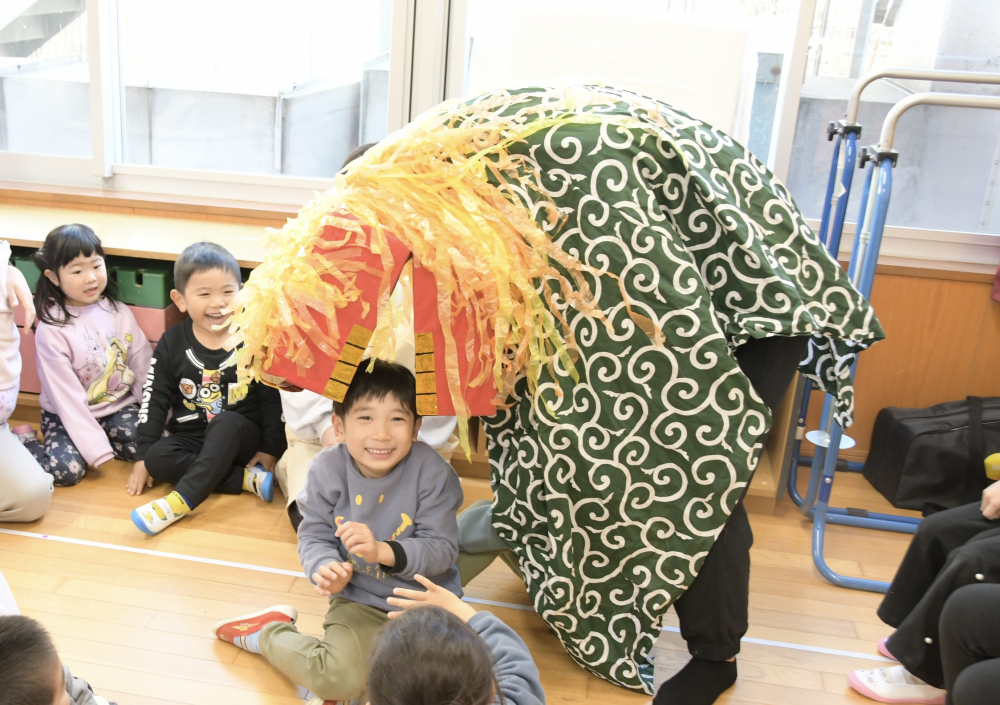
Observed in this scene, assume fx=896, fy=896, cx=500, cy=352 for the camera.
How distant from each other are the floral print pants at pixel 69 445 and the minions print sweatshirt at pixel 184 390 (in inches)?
5.2

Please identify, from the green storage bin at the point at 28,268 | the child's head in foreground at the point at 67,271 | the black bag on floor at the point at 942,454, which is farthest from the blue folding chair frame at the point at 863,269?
the green storage bin at the point at 28,268

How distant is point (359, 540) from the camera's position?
1.66 metres

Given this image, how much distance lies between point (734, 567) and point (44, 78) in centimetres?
315

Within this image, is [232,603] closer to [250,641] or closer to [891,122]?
[250,641]

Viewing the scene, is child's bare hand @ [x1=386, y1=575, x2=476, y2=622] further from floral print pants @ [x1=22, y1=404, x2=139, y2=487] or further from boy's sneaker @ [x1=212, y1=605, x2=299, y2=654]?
floral print pants @ [x1=22, y1=404, x2=139, y2=487]

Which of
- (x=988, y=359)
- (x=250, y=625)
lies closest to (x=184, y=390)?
(x=250, y=625)

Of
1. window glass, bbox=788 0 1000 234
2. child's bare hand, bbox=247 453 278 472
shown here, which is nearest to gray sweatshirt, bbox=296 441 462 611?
child's bare hand, bbox=247 453 278 472

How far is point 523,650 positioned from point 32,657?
2.35 feet

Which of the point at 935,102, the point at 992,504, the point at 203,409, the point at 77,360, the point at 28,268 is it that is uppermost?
the point at 935,102

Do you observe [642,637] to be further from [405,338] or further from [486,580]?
[405,338]

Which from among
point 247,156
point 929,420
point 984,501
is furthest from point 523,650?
point 247,156

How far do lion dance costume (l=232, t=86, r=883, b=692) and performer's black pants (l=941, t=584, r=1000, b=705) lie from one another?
437 mm

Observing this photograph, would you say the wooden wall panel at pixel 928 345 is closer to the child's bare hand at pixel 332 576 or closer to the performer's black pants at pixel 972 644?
the performer's black pants at pixel 972 644

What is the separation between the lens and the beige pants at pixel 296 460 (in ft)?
7.86
